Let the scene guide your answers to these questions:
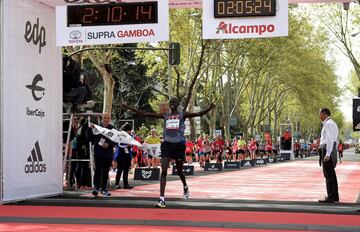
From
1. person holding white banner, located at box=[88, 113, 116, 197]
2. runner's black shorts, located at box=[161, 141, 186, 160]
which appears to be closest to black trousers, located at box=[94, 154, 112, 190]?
person holding white banner, located at box=[88, 113, 116, 197]

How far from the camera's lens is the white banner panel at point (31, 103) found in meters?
12.7

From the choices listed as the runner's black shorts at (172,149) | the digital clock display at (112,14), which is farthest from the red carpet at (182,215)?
the digital clock display at (112,14)

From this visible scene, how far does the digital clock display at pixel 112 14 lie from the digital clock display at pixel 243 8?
53.5 inches

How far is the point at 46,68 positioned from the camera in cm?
1408

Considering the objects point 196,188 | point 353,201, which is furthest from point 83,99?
point 353,201

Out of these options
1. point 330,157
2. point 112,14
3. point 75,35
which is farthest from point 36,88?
point 330,157

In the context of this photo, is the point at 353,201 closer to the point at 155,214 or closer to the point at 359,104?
the point at 359,104

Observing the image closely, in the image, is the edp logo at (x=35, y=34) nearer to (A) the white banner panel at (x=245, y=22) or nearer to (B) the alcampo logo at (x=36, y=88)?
(B) the alcampo logo at (x=36, y=88)

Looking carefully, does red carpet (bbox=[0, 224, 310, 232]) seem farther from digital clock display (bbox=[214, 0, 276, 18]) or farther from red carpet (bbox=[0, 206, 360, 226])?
digital clock display (bbox=[214, 0, 276, 18])

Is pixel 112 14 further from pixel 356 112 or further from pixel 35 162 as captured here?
pixel 356 112

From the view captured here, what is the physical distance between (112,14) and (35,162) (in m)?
3.41

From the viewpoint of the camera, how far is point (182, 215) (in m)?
11.0

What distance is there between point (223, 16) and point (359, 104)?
136 inches

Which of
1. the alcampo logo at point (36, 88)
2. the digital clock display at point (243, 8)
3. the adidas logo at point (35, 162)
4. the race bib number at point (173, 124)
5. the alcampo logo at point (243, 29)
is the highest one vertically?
the digital clock display at point (243, 8)
